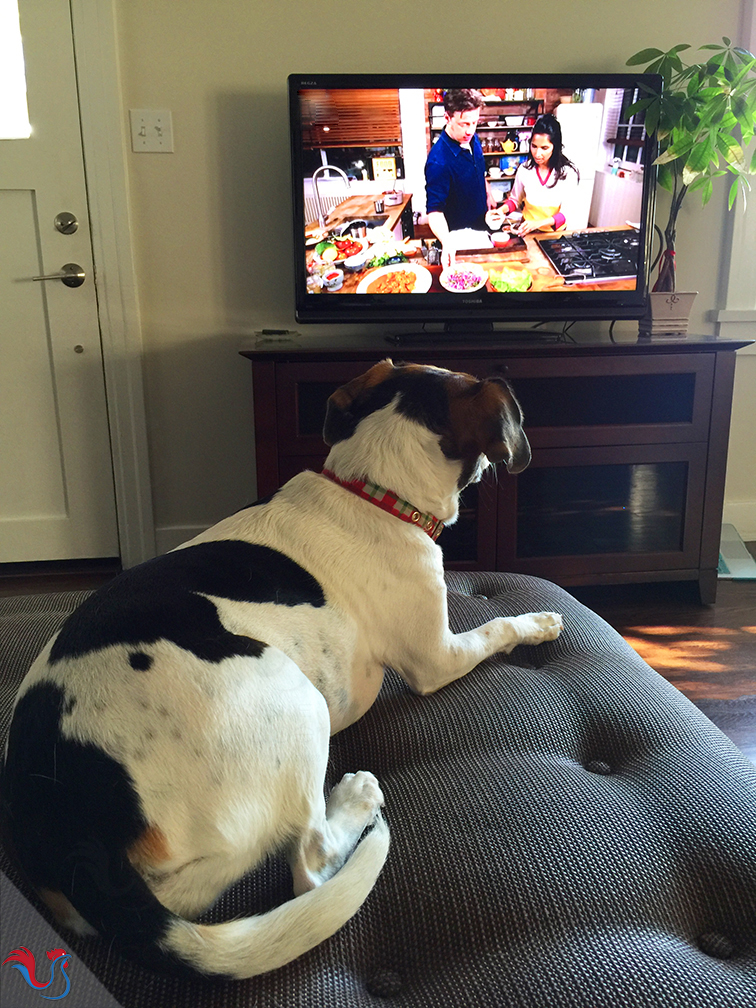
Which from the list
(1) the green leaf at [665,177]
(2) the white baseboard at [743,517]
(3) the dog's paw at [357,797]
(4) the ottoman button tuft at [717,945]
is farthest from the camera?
(2) the white baseboard at [743,517]

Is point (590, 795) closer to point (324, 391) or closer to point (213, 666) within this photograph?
point (213, 666)

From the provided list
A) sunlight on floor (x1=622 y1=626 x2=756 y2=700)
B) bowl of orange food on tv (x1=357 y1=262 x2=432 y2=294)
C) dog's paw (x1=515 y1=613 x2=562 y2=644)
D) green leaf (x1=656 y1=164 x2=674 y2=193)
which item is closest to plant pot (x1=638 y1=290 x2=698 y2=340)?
green leaf (x1=656 y1=164 x2=674 y2=193)

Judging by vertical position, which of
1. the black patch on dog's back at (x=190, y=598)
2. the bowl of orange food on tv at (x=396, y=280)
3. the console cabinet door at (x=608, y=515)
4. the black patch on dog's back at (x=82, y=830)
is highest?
the bowl of orange food on tv at (x=396, y=280)

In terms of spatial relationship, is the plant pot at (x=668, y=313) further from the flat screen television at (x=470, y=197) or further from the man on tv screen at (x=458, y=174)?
the man on tv screen at (x=458, y=174)

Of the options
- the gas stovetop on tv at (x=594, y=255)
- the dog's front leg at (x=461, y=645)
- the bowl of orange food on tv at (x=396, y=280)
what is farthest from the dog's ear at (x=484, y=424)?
the gas stovetop on tv at (x=594, y=255)

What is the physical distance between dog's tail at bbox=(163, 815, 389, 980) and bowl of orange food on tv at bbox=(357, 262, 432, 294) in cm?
217

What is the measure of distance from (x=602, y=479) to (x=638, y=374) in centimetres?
37

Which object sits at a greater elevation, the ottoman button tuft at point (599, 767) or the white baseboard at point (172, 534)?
the ottoman button tuft at point (599, 767)

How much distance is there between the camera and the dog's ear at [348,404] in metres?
1.33

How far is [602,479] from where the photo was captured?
2.62 m

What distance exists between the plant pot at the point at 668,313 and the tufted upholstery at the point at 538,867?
73.2 inches

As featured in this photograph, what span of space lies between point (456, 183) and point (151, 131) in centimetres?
113

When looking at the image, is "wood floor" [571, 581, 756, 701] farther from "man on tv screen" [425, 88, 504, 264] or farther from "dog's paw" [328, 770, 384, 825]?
"man on tv screen" [425, 88, 504, 264]

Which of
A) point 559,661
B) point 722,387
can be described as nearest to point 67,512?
point 559,661
